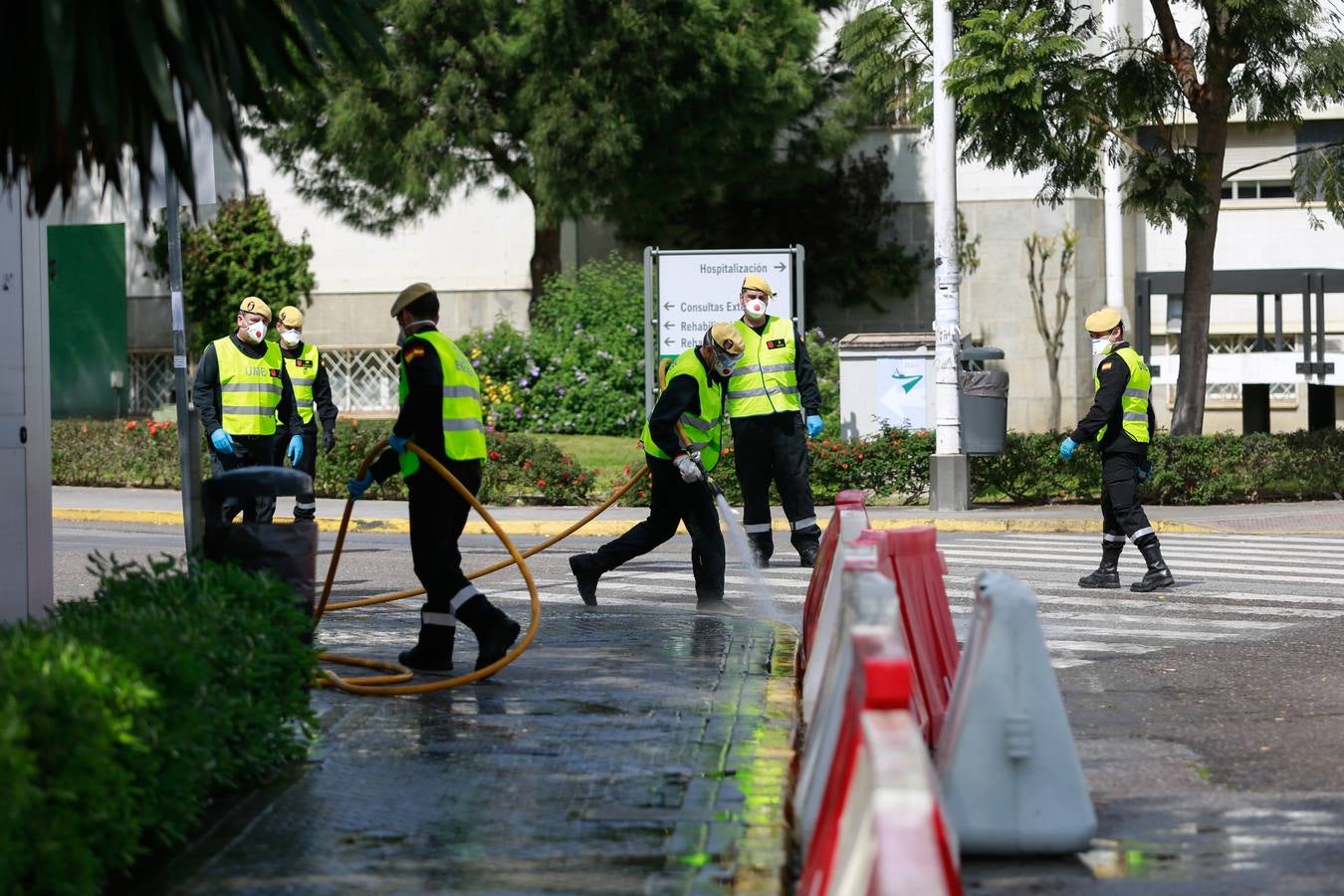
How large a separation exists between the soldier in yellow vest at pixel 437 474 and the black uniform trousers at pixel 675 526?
2.51 meters

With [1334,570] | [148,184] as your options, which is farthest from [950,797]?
[1334,570]

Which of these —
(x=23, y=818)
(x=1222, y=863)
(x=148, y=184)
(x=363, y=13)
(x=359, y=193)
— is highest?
(x=359, y=193)

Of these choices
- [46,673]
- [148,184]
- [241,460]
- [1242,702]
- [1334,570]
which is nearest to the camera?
[46,673]

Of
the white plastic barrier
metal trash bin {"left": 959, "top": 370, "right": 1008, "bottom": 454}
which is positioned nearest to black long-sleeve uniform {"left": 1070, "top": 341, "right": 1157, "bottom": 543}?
metal trash bin {"left": 959, "top": 370, "right": 1008, "bottom": 454}

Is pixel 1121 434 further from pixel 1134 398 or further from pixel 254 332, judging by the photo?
pixel 254 332

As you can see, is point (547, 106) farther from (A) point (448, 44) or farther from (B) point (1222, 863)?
(B) point (1222, 863)

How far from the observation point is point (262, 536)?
6.93 metres

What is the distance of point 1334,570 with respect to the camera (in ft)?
44.6

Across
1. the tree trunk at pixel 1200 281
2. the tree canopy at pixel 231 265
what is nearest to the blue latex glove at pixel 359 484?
the tree trunk at pixel 1200 281

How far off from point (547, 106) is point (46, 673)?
21.8 m

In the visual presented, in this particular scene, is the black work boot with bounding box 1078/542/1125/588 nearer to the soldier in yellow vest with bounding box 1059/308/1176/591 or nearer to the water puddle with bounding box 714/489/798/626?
the soldier in yellow vest with bounding box 1059/308/1176/591

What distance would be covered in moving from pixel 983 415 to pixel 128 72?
14164 mm

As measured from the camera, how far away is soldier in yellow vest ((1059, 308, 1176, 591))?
12258mm

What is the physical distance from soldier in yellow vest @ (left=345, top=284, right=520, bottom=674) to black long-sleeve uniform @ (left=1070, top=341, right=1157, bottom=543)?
17.1 ft
